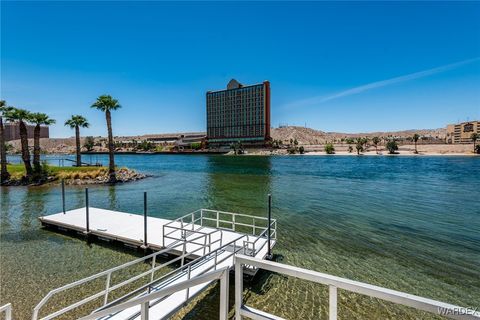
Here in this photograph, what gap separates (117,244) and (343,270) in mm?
11408

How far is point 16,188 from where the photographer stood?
32125 mm

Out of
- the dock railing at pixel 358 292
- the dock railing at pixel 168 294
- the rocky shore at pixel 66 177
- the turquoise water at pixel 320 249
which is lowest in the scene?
the turquoise water at pixel 320 249

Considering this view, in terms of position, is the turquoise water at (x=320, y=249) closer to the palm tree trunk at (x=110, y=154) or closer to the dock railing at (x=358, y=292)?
the dock railing at (x=358, y=292)

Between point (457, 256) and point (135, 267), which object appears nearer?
point (135, 267)

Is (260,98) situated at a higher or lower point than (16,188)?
higher

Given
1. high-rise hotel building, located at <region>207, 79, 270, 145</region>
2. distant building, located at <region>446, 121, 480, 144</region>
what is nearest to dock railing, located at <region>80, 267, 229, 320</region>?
high-rise hotel building, located at <region>207, 79, 270, 145</region>

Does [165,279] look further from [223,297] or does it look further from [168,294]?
[168,294]

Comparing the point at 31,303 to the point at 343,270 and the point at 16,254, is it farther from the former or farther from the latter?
the point at 343,270

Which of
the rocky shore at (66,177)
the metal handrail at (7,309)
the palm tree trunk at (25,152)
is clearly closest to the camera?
the metal handrail at (7,309)

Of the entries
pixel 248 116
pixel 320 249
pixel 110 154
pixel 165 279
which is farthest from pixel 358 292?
pixel 248 116

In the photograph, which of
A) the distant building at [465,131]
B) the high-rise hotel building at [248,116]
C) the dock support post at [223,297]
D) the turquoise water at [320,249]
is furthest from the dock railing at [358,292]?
the distant building at [465,131]

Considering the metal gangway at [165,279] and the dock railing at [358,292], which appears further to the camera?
the metal gangway at [165,279]

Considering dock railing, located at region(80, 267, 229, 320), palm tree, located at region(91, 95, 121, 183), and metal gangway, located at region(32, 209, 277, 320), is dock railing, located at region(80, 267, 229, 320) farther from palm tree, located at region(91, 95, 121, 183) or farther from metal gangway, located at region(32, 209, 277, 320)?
palm tree, located at region(91, 95, 121, 183)

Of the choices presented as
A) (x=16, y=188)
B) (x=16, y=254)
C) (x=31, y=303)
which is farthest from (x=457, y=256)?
(x=16, y=188)
